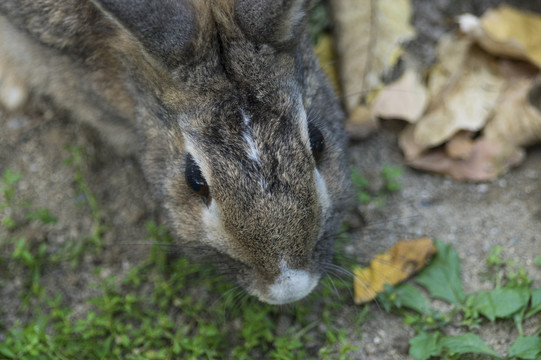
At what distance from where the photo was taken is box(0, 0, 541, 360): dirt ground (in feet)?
11.6

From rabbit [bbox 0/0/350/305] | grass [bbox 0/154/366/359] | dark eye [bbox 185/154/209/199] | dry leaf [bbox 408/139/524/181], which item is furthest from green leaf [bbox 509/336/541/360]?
dark eye [bbox 185/154/209/199]

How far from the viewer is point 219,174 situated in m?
2.82

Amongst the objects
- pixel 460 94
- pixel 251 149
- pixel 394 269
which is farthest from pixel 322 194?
pixel 460 94

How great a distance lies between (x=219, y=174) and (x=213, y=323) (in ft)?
3.46

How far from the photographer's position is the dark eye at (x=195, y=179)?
2.95 metres

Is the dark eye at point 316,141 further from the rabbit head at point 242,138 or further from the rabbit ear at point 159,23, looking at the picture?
the rabbit ear at point 159,23

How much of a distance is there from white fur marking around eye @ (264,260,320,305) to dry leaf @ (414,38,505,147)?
62.8 inches

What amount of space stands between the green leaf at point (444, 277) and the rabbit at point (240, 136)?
0.60m

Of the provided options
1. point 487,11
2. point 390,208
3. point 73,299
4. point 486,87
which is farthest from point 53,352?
point 487,11

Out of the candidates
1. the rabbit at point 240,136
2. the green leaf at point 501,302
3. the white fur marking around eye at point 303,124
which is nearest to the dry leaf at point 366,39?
the rabbit at point 240,136

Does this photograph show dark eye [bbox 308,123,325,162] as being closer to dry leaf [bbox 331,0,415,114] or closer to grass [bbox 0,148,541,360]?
grass [bbox 0,148,541,360]

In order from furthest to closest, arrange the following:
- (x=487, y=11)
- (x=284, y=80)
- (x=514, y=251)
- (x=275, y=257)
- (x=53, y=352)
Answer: (x=487, y=11)
(x=514, y=251)
(x=53, y=352)
(x=284, y=80)
(x=275, y=257)

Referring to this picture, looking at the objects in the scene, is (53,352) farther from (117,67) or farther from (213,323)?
(117,67)

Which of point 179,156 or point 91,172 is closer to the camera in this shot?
point 179,156
